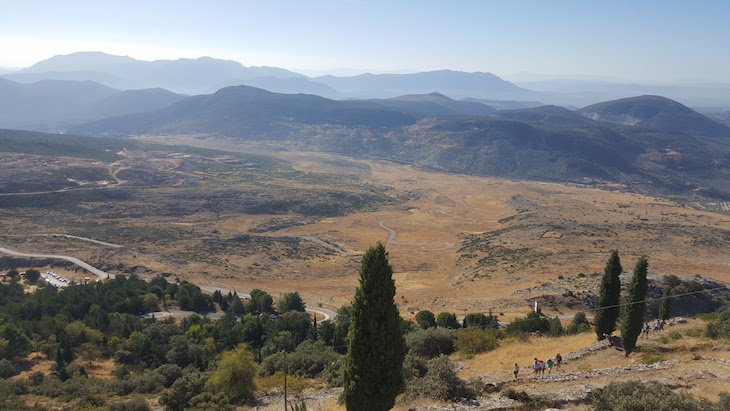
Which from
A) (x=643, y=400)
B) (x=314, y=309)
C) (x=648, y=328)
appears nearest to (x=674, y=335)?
(x=648, y=328)

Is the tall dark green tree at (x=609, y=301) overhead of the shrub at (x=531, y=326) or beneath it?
overhead

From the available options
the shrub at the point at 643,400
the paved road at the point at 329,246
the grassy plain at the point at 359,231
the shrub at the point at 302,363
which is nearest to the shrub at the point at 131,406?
the shrub at the point at 302,363

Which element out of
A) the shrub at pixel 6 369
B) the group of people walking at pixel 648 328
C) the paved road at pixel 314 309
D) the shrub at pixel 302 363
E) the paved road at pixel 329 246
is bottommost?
the paved road at pixel 314 309

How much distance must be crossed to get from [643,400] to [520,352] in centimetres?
1195

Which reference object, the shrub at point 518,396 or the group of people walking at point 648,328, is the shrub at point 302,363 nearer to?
the shrub at point 518,396

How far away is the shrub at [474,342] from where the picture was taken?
24328 millimetres

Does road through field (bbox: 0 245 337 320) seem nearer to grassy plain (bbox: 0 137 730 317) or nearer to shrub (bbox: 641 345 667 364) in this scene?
grassy plain (bbox: 0 137 730 317)

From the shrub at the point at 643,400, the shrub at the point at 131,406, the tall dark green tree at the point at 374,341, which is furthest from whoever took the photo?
the shrub at the point at 131,406

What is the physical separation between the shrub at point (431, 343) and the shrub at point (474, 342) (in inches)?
20.6

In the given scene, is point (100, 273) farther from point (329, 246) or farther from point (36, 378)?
point (36, 378)

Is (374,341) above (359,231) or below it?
above

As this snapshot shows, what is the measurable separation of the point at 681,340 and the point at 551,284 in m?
21.5

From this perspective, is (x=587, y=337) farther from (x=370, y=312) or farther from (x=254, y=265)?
(x=254, y=265)

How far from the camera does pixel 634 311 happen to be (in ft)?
64.8
